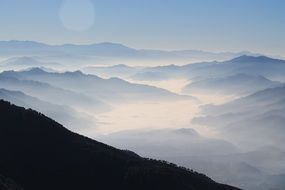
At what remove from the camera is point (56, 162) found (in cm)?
9100

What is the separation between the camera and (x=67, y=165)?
297ft

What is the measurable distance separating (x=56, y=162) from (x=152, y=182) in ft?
61.1

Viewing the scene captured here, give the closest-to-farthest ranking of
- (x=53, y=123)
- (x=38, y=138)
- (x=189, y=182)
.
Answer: (x=189, y=182) < (x=38, y=138) < (x=53, y=123)

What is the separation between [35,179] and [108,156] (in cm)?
1559

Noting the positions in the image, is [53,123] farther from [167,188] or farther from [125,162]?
[167,188]

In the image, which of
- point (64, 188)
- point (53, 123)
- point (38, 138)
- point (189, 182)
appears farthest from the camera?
point (53, 123)

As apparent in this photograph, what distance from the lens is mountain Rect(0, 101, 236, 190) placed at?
85.2 metres

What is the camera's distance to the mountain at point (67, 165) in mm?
85188

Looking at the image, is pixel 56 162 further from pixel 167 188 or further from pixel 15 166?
pixel 167 188

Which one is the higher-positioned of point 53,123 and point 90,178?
point 53,123

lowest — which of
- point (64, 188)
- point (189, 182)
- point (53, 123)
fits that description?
point (64, 188)

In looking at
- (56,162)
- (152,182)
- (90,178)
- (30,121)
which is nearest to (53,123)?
(30,121)

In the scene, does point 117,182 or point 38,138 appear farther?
point 38,138

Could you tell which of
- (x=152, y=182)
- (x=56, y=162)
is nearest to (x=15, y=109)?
(x=56, y=162)
